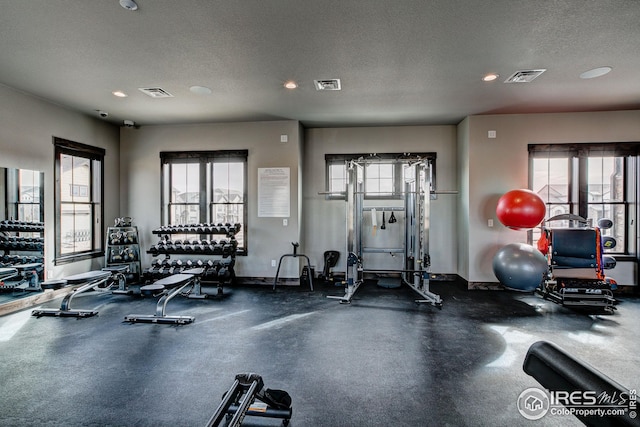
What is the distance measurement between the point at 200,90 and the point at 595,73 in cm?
492

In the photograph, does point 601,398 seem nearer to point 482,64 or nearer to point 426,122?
point 482,64

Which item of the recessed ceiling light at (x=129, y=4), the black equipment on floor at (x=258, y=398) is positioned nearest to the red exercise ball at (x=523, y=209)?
the black equipment on floor at (x=258, y=398)

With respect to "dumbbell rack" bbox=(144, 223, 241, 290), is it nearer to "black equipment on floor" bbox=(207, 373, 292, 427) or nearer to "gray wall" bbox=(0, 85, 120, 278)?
"gray wall" bbox=(0, 85, 120, 278)

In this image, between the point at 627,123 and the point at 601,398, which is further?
the point at 627,123

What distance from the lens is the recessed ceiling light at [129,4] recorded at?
Result: 2.46 metres

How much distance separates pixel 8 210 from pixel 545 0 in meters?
6.47

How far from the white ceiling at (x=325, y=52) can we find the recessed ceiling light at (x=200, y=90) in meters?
0.11

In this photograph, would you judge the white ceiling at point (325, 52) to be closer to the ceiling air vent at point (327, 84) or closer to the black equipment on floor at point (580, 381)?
the ceiling air vent at point (327, 84)

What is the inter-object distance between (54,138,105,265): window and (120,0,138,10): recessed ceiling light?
3475 mm

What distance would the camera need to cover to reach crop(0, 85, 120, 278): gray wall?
425 centimetres

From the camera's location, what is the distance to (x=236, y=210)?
5945 millimetres


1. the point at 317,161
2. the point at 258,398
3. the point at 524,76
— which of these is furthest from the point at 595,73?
the point at 258,398

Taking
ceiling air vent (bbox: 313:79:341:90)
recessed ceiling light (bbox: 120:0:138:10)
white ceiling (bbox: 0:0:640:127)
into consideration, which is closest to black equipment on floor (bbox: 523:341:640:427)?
white ceiling (bbox: 0:0:640:127)

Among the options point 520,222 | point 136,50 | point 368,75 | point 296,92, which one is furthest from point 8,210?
point 520,222
